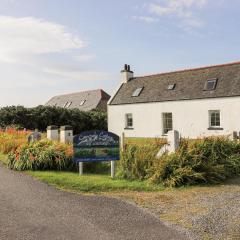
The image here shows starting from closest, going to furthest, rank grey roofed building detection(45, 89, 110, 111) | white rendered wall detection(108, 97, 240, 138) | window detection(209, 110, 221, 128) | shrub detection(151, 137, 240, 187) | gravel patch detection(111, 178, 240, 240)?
gravel patch detection(111, 178, 240, 240)
shrub detection(151, 137, 240, 187)
white rendered wall detection(108, 97, 240, 138)
window detection(209, 110, 221, 128)
grey roofed building detection(45, 89, 110, 111)

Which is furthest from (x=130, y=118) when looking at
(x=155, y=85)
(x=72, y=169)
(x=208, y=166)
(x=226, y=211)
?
(x=226, y=211)

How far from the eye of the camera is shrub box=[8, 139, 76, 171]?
42.1 ft

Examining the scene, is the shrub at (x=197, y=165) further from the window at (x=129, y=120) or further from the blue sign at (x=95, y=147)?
the window at (x=129, y=120)

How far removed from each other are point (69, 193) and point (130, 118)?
901 inches

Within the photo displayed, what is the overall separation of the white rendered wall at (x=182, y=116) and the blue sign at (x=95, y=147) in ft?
41.4

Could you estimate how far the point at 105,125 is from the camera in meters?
38.3

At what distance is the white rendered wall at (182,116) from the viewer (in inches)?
981

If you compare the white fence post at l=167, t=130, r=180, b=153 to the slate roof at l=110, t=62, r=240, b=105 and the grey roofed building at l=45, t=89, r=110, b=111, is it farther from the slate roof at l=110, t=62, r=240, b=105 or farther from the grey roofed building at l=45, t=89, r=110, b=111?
the grey roofed building at l=45, t=89, r=110, b=111

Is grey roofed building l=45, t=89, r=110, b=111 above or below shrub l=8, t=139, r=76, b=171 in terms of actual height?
above

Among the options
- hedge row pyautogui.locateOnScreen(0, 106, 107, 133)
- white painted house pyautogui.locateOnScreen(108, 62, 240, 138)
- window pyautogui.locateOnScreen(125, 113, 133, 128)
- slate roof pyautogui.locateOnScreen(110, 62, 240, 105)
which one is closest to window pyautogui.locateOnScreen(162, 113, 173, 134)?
white painted house pyautogui.locateOnScreen(108, 62, 240, 138)

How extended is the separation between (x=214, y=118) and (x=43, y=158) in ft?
53.7

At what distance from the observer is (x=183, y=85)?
28781 millimetres

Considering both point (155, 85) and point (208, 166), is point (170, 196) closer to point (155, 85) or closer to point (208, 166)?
point (208, 166)

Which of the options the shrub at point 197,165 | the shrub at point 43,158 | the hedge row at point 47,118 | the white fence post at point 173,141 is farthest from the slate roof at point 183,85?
the shrub at point 43,158
